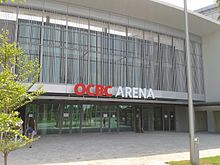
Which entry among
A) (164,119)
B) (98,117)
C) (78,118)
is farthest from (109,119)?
(164,119)

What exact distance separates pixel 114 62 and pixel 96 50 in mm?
2337

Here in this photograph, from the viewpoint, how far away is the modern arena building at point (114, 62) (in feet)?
71.5

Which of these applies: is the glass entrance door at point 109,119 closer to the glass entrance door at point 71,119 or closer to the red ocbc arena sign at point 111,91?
the glass entrance door at point 71,119

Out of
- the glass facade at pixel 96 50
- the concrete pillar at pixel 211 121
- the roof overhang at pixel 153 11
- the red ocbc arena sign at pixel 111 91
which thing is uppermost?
the roof overhang at pixel 153 11

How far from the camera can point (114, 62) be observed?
986 inches

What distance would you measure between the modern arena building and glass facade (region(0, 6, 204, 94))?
0.29ft

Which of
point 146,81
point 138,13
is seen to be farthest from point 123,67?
point 138,13

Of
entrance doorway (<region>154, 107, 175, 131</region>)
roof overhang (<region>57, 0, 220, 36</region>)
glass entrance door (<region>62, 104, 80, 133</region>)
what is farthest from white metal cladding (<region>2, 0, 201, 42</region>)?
entrance doorway (<region>154, 107, 175, 131</region>)

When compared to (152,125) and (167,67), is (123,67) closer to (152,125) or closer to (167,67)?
(167,67)

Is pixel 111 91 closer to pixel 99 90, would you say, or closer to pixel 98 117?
pixel 99 90

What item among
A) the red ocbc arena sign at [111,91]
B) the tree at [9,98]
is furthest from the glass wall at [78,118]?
the tree at [9,98]

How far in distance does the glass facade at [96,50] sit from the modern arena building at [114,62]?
0.29ft

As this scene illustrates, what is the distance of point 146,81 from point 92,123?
7.89 m

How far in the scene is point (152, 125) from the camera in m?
32.7
